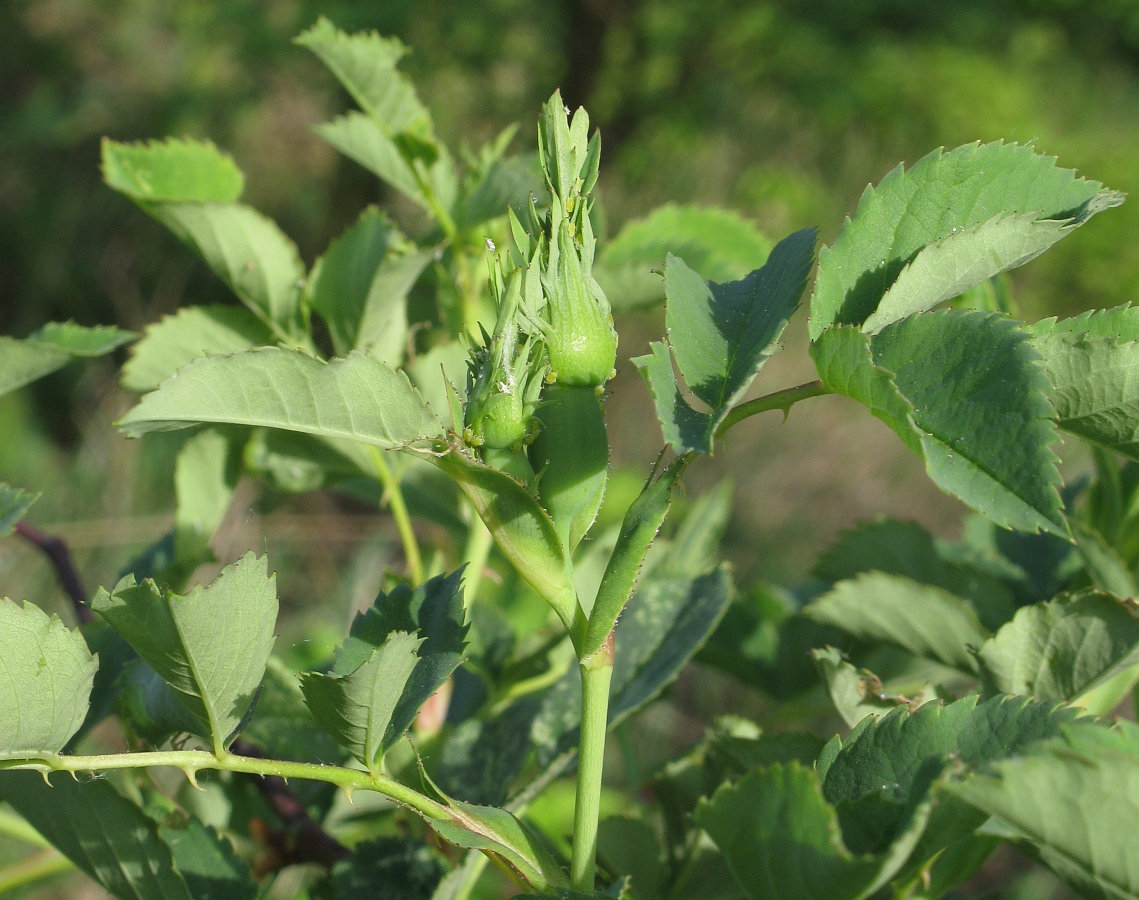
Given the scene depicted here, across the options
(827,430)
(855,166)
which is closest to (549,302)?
(827,430)

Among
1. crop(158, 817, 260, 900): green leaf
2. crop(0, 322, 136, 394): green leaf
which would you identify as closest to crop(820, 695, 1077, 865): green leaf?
crop(158, 817, 260, 900): green leaf

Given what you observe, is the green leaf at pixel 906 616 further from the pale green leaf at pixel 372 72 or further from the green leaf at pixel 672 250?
the pale green leaf at pixel 372 72

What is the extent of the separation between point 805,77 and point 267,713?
3081 millimetres

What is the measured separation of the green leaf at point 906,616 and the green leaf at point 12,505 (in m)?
0.36

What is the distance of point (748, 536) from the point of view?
116 inches

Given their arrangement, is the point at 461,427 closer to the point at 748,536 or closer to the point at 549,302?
the point at 549,302

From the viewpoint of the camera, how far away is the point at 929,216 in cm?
35

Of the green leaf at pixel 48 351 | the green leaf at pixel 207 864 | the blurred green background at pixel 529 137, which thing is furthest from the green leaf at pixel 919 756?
the blurred green background at pixel 529 137

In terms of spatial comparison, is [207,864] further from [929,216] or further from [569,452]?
[929,216]

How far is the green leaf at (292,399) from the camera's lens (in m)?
0.30

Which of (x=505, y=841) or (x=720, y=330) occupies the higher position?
(x=720, y=330)

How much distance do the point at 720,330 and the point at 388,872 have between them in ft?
0.95

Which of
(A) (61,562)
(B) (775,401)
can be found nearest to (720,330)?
(B) (775,401)

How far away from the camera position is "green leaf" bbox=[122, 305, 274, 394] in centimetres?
55
